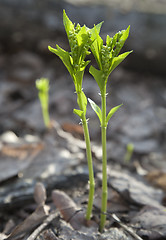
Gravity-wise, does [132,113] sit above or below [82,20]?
below

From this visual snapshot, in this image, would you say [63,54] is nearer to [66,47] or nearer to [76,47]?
[76,47]

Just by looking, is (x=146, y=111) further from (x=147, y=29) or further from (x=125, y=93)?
(x=147, y=29)

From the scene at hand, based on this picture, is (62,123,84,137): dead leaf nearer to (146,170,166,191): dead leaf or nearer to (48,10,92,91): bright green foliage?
(146,170,166,191): dead leaf

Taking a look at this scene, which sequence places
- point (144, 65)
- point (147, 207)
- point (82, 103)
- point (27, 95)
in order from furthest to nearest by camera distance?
point (144, 65), point (27, 95), point (147, 207), point (82, 103)

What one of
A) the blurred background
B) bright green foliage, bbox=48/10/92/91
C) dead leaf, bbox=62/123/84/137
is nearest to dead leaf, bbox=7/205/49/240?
bright green foliage, bbox=48/10/92/91

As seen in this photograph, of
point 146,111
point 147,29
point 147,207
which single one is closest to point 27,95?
point 146,111

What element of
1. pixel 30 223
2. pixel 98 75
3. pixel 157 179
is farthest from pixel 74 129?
pixel 98 75
